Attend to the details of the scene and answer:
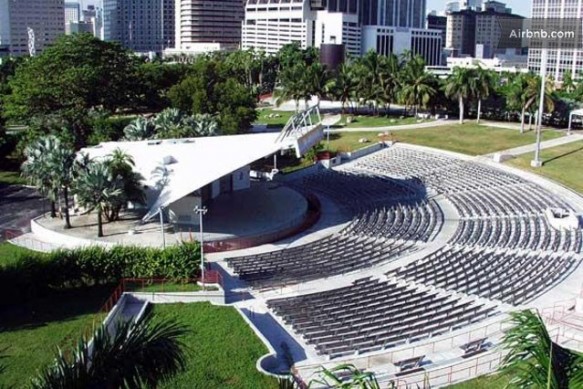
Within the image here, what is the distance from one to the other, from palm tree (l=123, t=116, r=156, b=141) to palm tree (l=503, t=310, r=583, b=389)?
164 feet

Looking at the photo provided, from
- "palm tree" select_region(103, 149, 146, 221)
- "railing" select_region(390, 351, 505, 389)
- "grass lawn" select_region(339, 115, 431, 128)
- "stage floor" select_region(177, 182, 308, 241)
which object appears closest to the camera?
"railing" select_region(390, 351, 505, 389)

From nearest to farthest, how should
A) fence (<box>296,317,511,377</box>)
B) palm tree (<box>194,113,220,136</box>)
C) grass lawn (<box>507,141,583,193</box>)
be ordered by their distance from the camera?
fence (<box>296,317,511,377</box>)
palm tree (<box>194,113,220,136</box>)
grass lawn (<box>507,141,583,193</box>)

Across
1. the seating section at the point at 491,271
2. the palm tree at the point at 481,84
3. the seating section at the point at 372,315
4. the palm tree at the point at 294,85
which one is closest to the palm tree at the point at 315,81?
the palm tree at the point at 294,85

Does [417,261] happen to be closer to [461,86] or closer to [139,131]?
[139,131]

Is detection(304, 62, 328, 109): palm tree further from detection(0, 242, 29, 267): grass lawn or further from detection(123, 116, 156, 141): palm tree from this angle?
detection(0, 242, 29, 267): grass lawn

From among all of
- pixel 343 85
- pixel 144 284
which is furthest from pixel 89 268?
pixel 343 85

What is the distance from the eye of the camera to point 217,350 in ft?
92.2

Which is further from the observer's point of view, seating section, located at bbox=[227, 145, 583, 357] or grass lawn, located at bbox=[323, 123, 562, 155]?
grass lawn, located at bbox=[323, 123, 562, 155]

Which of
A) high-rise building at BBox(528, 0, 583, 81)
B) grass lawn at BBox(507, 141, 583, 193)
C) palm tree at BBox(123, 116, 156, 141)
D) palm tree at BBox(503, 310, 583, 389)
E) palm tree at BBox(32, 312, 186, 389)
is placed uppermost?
high-rise building at BBox(528, 0, 583, 81)

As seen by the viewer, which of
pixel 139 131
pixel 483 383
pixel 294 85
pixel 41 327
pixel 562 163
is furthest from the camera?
pixel 294 85

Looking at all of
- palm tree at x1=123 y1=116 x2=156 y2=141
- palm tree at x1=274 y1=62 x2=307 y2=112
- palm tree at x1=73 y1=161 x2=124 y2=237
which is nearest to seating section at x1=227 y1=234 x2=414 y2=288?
palm tree at x1=73 y1=161 x2=124 y2=237

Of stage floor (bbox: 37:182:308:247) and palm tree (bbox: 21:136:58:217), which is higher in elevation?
palm tree (bbox: 21:136:58:217)

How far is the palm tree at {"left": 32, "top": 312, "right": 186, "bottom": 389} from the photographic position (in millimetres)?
11040

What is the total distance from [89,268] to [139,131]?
24037mm
